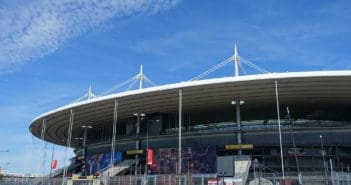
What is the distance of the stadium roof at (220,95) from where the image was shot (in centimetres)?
4594

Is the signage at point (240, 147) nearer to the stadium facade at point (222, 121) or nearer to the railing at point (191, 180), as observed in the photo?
the stadium facade at point (222, 121)

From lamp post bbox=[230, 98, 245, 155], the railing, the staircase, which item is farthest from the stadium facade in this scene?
the railing

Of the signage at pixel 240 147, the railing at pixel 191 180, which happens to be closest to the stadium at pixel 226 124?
the signage at pixel 240 147

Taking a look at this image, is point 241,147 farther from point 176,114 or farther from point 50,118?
point 50,118

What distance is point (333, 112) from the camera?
201ft

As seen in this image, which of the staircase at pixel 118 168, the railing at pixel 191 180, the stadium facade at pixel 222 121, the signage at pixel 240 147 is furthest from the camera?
the staircase at pixel 118 168

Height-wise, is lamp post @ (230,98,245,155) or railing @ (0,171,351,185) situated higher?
lamp post @ (230,98,245,155)

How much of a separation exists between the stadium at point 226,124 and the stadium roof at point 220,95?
11 centimetres

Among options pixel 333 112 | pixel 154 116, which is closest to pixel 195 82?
pixel 154 116

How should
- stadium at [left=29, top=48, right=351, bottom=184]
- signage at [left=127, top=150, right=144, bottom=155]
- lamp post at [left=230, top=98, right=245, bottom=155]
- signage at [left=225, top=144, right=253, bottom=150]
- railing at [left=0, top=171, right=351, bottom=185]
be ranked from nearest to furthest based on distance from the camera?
railing at [left=0, top=171, right=351, bottom=185] < stadium at [left=29, top=48, right=351, bottom=184] < lamp post at [left=230, top=98, right=245, bottom=155] < signage at [left=225, top=144, right=253, bottom=150] < signage at [left=127, top=150, right=144, bottom=155]

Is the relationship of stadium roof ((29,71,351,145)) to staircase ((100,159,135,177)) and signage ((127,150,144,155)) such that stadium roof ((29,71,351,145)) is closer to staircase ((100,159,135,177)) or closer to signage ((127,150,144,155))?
signage ((127,150,144,155))

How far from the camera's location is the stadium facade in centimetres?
4875

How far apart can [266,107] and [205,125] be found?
12964mm

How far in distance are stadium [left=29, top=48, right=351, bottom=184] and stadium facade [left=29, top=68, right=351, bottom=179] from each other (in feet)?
0.39
